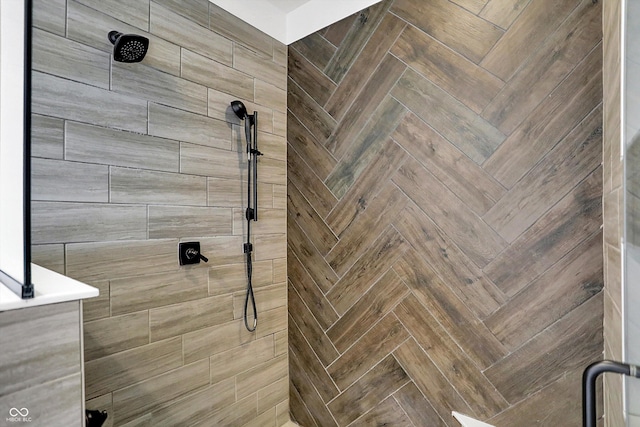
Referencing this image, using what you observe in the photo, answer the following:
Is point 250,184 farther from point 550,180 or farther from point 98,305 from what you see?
point 550,180

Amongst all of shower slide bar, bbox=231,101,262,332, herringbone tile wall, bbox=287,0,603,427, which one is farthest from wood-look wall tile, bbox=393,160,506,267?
shower slide bar, bbox=231,101,262,332

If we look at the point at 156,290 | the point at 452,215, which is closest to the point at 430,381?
the point at 452,215

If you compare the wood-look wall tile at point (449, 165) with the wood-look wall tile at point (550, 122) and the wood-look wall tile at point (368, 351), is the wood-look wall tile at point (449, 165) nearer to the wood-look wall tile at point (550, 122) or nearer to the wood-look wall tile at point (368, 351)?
the wood-look wall tile at point (550, 122)

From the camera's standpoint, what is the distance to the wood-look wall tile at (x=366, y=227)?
1.84 metres

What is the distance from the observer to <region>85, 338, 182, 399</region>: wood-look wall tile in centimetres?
142

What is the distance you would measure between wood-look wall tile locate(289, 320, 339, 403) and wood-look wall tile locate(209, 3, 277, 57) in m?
1.85

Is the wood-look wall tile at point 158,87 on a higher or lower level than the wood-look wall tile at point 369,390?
higher

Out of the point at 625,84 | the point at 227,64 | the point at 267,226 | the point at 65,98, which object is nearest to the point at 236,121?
the point at 227,64

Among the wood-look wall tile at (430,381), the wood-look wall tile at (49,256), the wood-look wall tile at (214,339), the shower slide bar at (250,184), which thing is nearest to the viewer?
the wood-look wall tile at (49,256)

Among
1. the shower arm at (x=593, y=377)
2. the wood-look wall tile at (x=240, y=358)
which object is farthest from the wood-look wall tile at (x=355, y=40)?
the shower arm at (x=593, y=377)

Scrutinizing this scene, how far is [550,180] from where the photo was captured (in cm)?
141

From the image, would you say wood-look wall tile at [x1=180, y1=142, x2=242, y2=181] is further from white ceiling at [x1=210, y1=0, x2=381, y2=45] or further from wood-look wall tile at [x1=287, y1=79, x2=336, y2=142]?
white ceiling at [x1=210, y1=0, x2=381, y2=45]

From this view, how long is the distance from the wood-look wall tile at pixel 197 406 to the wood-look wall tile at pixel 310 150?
1394 millimetres
